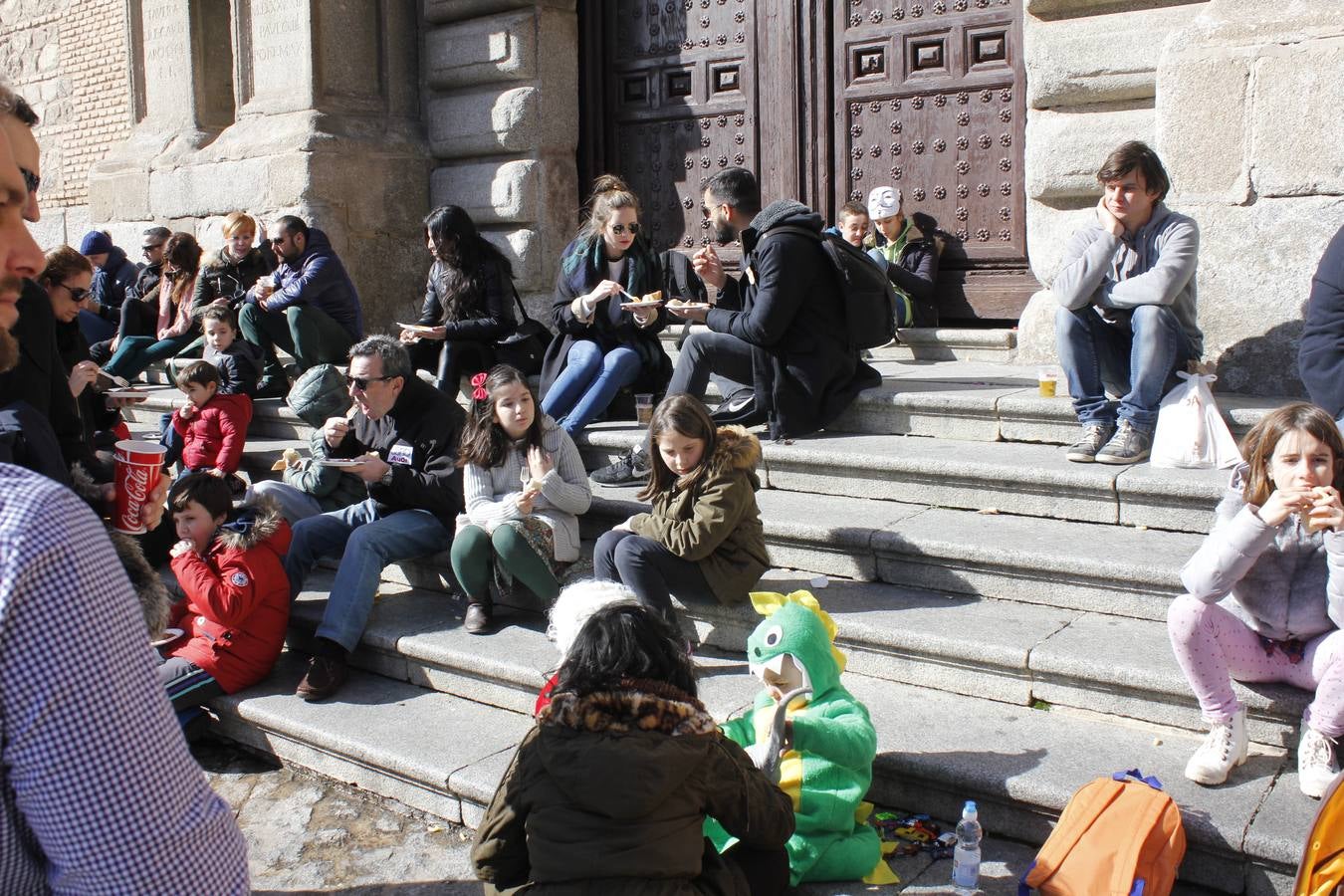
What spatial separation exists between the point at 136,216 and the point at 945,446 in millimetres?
6974

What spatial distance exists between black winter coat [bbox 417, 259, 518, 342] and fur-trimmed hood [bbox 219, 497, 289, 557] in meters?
2.05

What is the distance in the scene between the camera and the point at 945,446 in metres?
5.23

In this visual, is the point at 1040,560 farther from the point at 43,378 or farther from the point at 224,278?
the point at 224,278

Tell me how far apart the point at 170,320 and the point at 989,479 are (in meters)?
6.10

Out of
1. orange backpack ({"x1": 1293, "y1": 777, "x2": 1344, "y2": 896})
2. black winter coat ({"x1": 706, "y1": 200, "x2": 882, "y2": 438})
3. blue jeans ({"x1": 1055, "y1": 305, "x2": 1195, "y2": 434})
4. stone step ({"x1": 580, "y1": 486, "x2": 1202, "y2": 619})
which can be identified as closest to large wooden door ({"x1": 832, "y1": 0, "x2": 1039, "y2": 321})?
black winter coat ({"x1": 706, "y1": 200, "x2": 882, "y2": 438})

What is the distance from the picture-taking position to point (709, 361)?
18.8 ft

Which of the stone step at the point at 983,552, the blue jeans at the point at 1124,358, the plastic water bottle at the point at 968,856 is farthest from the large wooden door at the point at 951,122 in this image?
the plastic water bottle at the point at 968,856

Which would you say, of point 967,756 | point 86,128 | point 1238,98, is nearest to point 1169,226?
point 1238,98

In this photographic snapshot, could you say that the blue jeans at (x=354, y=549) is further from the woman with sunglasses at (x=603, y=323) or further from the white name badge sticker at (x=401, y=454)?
A: the woman with sunglasses at (x=603, y=323)

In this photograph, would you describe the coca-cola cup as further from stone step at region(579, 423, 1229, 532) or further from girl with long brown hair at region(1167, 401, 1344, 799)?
girl with long brown hair at region(1167, 401, 1344, 799)

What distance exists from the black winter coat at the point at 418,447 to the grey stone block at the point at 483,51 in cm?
351

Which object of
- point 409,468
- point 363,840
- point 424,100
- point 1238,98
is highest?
point 424,100

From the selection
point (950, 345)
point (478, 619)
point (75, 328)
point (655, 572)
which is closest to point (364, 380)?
point (478, 619)

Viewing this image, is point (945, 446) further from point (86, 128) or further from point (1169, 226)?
point (86, 128)
